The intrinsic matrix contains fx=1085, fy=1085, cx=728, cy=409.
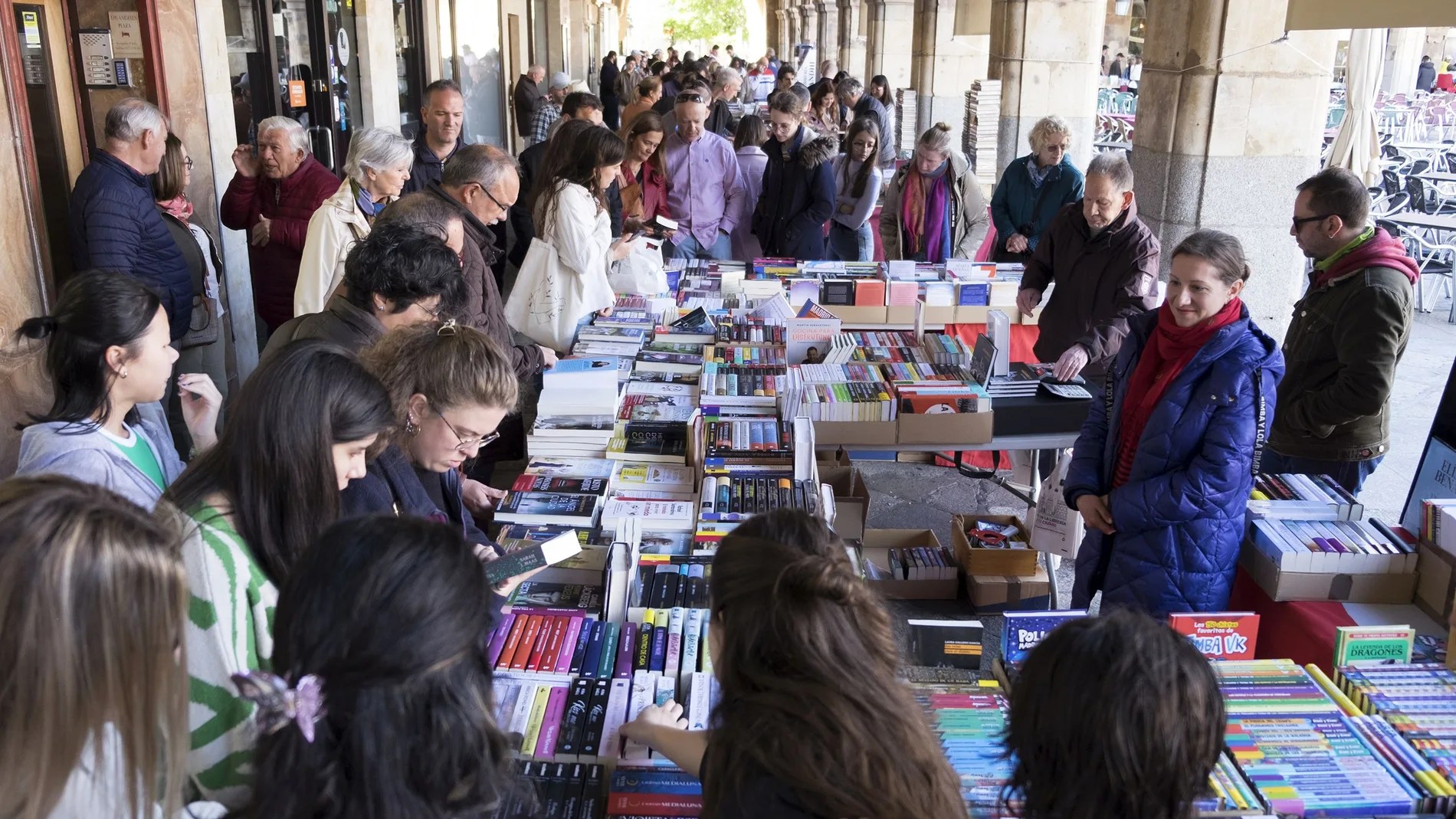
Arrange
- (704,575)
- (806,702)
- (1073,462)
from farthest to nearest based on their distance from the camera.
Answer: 1. (1073,462)
2. (704,575)
3. (806,702)

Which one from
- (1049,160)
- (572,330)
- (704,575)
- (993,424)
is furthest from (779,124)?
(704,575)

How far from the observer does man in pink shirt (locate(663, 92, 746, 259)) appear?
6645 mm

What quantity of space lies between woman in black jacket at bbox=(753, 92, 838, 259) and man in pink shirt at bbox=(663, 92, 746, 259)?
28cm

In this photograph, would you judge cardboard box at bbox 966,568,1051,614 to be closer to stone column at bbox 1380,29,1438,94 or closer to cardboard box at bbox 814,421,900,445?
cardboard box at bbox 814,421,900,445

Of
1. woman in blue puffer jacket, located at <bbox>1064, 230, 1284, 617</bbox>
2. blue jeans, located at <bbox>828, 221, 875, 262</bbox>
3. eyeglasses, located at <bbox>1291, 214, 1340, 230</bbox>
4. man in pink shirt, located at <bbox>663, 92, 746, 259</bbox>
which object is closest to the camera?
woman in blue puffer jacket, located at <bbox>1064, 230, 1284, 617</bbox>

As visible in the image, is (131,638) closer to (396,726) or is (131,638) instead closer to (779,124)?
(396,726)

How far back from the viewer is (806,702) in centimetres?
154

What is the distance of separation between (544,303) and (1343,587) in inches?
126

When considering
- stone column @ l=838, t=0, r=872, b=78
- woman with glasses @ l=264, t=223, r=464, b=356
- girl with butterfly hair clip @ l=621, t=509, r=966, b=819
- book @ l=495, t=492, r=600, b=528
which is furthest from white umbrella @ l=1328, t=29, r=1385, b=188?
stone column @ l=838, t=0, r=872, b=78

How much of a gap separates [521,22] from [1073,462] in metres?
15.4

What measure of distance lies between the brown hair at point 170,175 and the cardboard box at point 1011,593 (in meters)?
3.62

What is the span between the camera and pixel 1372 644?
7.94 feet

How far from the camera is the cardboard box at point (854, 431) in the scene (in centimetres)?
408

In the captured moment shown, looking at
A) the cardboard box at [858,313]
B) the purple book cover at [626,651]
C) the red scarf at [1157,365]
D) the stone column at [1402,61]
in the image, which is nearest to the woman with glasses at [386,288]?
the purple book cover at [626,651]
